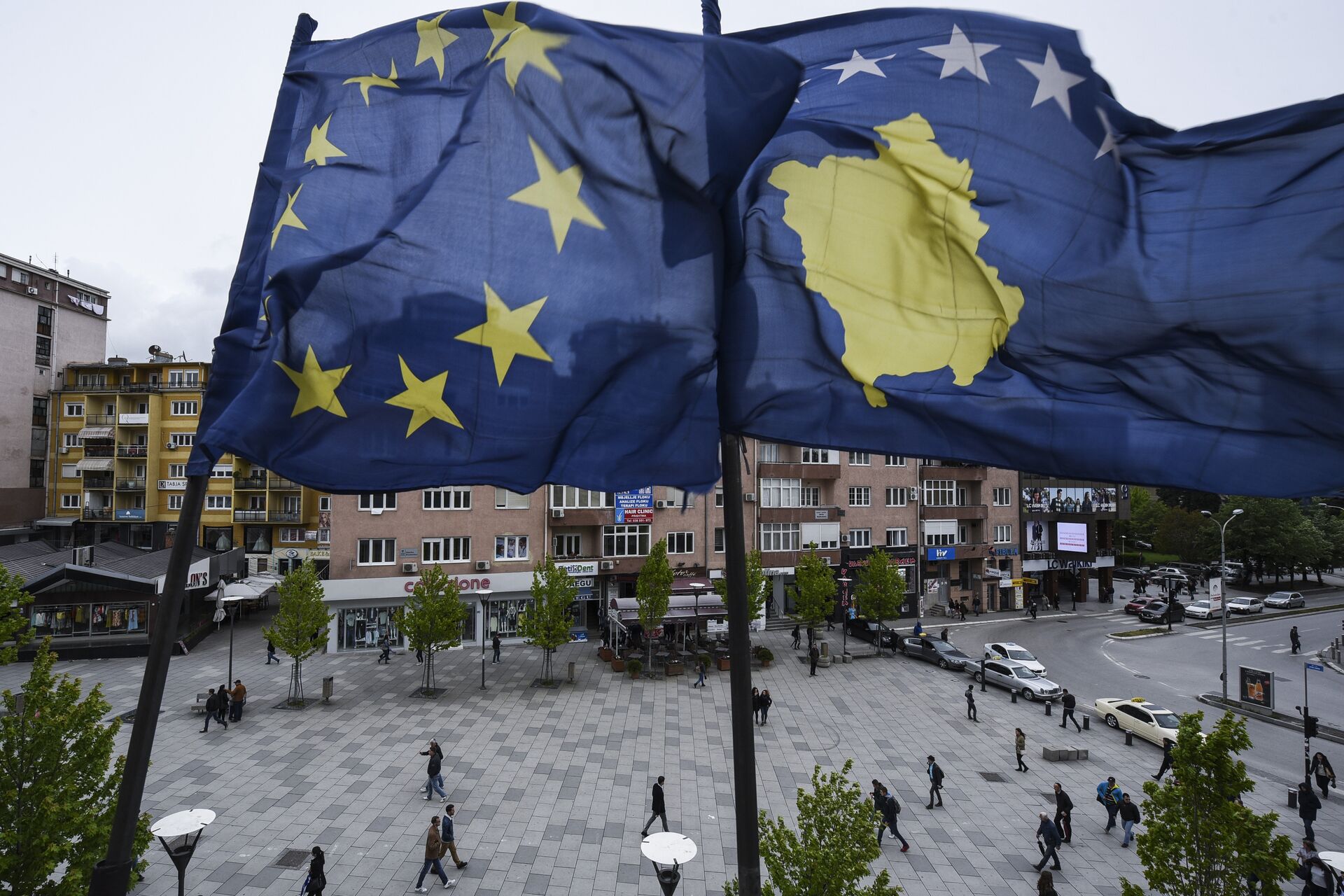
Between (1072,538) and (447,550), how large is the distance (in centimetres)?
5053

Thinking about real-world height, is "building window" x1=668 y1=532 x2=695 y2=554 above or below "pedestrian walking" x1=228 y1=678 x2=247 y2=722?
above

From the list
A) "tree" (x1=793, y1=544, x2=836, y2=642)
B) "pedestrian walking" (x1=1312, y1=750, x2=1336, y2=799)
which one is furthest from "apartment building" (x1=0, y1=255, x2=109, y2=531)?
"pedestrian walking" (x1=1312, y1=750, x2=1336, y2=799)

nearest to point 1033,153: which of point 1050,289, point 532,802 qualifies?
point 1050,289

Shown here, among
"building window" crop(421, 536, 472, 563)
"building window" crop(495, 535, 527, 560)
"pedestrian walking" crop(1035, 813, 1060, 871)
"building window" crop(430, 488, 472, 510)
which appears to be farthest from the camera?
"building window" crop(495, 535, 527, 560)

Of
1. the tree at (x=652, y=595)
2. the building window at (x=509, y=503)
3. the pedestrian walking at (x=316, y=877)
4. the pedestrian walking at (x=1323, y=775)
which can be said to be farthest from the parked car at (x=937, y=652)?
the pedestrian walking at (x=316, y=877)

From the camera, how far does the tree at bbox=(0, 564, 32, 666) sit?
15.9 m

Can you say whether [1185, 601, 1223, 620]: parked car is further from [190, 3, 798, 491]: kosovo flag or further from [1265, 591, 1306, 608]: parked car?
[190, 3, 798, 491]: kosovo flag

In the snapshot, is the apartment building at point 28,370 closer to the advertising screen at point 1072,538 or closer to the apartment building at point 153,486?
the apartment building at point 153,486

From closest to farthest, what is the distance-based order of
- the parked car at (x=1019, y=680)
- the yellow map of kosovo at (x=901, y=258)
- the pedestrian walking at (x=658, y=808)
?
1. the yellow map of kosovo at (x=901, y=258)
2. the pedestrian walking at (x=658, y=808)
3. the parked car at (x=1019, y=680)

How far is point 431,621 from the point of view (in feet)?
106

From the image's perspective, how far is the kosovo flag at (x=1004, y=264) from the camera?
630 cm

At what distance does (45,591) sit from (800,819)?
43341 millimetres

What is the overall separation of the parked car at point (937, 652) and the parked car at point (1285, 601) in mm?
42407

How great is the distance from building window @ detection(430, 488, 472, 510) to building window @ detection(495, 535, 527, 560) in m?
2.70
